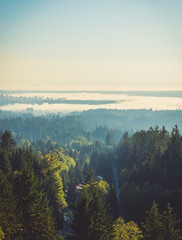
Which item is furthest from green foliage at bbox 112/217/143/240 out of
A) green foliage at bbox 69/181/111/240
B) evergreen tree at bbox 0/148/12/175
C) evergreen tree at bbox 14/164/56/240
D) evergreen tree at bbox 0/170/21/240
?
evergreen tree at bbox 0/148/12/175

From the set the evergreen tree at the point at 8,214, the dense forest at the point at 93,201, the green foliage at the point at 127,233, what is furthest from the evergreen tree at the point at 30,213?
the green foliage at the point at 127,233

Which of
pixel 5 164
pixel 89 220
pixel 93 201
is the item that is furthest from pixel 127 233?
pixel 5 164

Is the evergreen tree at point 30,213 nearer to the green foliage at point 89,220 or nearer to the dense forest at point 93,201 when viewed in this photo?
the dense forest at point 93,201

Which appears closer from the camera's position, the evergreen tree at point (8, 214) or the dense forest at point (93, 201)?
the evergreen tree at point (8, 214)

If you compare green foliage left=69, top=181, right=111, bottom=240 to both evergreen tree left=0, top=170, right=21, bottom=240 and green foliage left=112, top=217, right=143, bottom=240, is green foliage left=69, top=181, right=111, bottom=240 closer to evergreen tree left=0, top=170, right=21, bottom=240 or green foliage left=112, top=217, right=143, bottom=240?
green foliage left=112, top=217, right=143, bottom=240

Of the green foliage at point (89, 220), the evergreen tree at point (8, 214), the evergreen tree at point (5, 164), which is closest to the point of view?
the evergreen tree at point (8, 214)

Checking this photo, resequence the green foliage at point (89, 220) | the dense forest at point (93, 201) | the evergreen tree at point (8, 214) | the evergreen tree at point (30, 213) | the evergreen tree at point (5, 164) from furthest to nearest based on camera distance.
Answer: the evergreen tree at point (5, 164) < the evergreen tree at point (30, 213) < the dense forest at point (93, 201) < the green foliage at point (89, 220) < the evergreen tree at point (8, 214)

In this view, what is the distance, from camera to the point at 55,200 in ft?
196

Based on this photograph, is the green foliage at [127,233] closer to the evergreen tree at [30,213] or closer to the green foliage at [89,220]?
the green foliage at [89,220]

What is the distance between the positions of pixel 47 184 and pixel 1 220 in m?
29.5

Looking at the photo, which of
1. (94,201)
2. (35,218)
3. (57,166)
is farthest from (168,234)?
(57,166)

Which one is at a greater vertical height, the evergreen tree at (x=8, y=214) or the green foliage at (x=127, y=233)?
the evergreen tree at (x=8, y=214)

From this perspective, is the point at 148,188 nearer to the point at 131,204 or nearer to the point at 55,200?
the point at 131,204

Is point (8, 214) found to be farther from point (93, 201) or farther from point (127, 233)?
point (127, 233)
